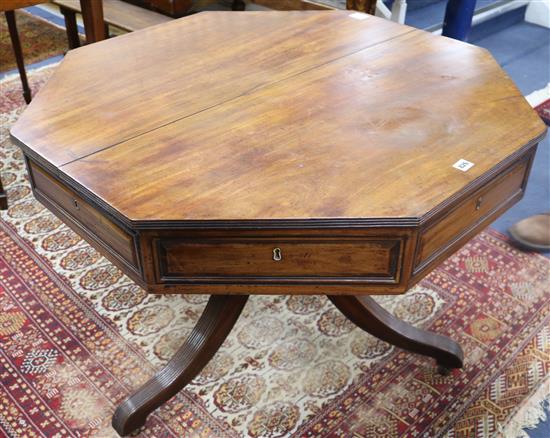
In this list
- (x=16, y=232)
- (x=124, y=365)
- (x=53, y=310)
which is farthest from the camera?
(x=16, y=232)

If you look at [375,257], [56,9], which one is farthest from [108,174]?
[56,9]

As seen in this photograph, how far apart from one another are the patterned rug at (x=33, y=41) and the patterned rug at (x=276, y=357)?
1804 mm

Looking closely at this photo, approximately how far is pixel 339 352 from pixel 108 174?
93cm

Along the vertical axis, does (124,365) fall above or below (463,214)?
below

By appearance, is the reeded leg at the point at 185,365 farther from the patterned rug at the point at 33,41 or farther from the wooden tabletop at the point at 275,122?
the patterned rug at the point at 33,41

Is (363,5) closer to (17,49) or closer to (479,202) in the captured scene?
(17,49)

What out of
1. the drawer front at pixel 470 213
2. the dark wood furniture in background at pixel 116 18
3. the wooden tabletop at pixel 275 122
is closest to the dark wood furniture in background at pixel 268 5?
the dark wood furniture in background at pixel 116 18

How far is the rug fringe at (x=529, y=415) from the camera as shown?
1674 millimetres

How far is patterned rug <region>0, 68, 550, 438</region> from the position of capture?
1.70 m

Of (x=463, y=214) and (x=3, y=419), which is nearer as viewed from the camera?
(x=463, y=214)

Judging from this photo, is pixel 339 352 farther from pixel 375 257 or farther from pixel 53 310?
pixel 53 310

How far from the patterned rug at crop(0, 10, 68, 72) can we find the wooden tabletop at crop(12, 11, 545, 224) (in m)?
2.04

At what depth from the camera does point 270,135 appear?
1442mm

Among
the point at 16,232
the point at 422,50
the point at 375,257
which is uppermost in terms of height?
the point at 422,50
